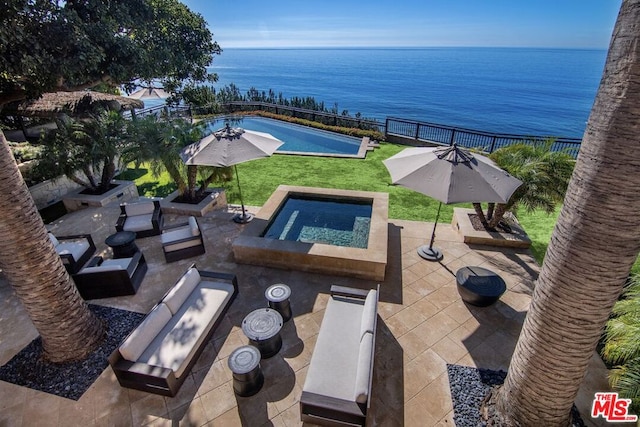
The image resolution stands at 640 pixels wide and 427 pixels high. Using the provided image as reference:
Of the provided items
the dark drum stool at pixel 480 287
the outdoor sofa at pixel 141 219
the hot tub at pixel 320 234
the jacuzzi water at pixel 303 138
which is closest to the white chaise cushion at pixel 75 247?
the outdoor sofa at pixel 141 219

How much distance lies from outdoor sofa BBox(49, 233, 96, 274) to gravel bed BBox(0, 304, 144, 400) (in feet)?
5.53

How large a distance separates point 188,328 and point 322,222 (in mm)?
4847

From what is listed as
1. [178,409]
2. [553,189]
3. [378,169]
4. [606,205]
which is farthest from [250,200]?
[606,205]

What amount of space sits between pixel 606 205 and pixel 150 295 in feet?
23.9

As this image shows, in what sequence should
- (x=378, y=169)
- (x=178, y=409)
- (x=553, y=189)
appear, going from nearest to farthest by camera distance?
1. (x=178, y=409)
2. (x=553, y=189)
3. (x=378, y=169)

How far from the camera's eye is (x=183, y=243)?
7.19 m

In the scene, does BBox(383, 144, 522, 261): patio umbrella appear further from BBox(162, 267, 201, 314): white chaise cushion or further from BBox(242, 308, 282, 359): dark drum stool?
BBox(162, 267, 201, 314): white chaise cushion

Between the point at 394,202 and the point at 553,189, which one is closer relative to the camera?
the point at 553,189

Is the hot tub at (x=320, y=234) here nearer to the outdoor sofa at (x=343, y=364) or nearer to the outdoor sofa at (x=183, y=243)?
the outdoor sofa at (x=183, y=243)

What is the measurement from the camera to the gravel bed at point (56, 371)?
179 inches

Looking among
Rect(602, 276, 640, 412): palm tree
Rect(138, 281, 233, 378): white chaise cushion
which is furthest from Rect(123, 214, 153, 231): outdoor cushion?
Rect(602, 276, 640, 412): palm tree

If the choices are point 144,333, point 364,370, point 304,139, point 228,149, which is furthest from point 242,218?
point 304,139

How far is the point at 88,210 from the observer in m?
10.0

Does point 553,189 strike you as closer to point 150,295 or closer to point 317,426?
point 317,426
